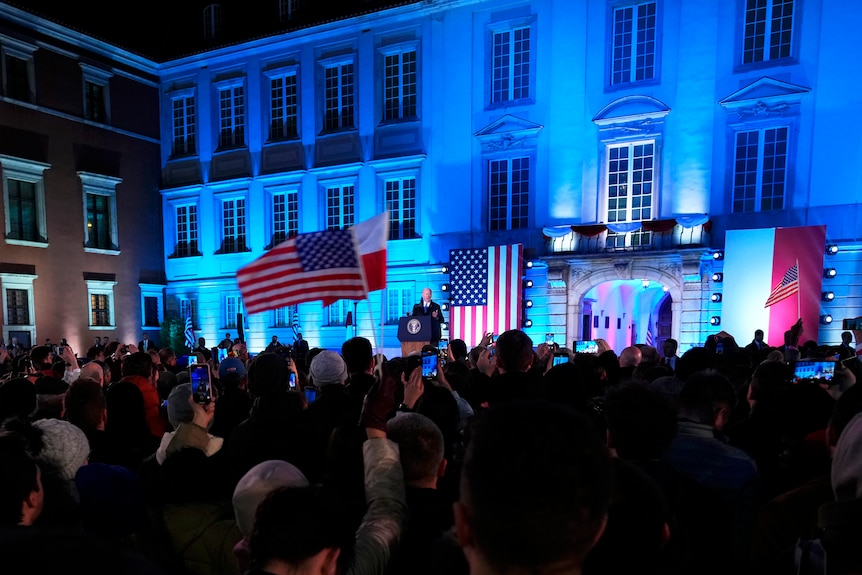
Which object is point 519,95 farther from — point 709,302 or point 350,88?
point 709,302

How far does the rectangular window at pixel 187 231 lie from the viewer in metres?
24.4

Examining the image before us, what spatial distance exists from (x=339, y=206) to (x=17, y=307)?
12607 mm

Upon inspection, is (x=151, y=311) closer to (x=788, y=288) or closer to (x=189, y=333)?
(x=189, y=333)

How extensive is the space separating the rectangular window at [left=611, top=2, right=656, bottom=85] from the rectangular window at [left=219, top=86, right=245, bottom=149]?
15.2 m

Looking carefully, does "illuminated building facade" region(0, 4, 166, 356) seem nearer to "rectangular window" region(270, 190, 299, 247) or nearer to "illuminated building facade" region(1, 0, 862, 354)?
"illuminated building facade" region(1, 0, 862, 354)

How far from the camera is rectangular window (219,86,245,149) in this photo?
23170mm

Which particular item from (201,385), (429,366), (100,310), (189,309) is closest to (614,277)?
(429,366)

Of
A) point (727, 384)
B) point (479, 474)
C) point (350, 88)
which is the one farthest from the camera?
point (350, 88)

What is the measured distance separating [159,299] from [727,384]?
84.5 feet

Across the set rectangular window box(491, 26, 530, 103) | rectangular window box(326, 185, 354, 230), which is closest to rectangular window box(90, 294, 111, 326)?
rectangular window box(326, 185, 354, 230)

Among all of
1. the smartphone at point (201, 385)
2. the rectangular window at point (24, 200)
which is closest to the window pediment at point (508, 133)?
the smartphone at point (201, 385)

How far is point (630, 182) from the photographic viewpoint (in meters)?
17.3

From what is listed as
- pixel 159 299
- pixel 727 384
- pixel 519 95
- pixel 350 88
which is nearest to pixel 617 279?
pixel 519 95

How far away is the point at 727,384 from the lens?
3.31 meters
